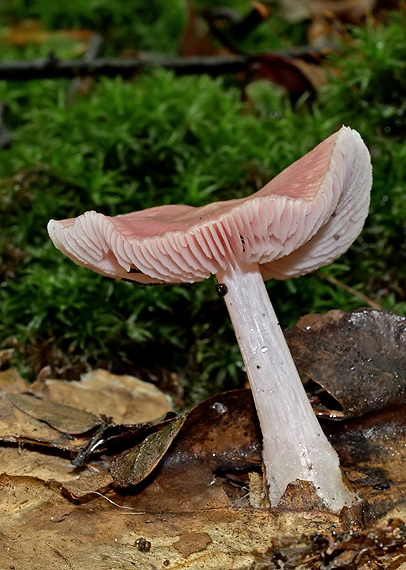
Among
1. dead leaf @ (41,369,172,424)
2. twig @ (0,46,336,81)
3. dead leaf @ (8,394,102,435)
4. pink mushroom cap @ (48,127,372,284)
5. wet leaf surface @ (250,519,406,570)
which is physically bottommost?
dead leaf @ (41,369,172,424)

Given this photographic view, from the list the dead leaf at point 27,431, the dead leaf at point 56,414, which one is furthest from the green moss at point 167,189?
the dead leaf at point 27,431

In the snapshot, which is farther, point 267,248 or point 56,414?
point 56,414

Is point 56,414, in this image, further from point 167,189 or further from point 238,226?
point 167,189

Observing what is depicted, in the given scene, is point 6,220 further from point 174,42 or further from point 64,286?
point 174,42

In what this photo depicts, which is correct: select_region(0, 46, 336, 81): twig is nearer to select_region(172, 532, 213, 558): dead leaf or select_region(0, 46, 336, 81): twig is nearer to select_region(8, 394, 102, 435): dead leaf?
select_region(8, 394, 102, 435): dead leaf

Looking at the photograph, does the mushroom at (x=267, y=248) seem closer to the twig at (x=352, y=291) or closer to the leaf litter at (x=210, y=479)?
the leaf litter at (x=210, y=479)

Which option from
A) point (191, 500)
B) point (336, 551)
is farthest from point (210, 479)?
point (336, 551)

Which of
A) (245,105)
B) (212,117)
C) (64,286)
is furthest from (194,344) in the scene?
(245,105)

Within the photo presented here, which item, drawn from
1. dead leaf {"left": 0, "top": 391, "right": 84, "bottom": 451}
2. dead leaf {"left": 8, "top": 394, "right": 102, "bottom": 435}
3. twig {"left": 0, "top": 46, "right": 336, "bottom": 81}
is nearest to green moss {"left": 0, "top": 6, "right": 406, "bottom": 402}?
twig {"left": 0, "top": 46, "right": 336, "bottom": 81}
